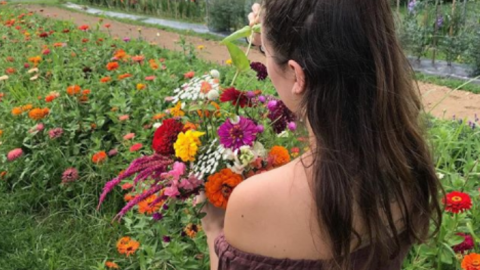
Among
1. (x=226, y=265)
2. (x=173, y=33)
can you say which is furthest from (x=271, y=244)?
(x=173, y=33)

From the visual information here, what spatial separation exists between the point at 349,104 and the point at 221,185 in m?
0.41

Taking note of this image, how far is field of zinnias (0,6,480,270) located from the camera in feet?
4.39

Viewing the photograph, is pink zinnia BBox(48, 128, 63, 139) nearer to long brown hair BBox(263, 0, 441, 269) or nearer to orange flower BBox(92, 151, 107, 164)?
orange flower BBox(92, 151, 107, 164)

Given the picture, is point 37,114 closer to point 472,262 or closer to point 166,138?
point 166,138

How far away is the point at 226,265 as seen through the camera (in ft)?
3.99

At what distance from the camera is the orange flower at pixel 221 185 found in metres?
1.26

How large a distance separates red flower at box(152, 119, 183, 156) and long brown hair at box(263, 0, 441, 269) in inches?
15.6

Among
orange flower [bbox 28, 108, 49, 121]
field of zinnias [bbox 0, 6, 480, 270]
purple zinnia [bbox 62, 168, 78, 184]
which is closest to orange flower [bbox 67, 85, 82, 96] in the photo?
field of zinnias [bbox 0, 6, 480, 270]

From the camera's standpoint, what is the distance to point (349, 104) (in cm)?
102

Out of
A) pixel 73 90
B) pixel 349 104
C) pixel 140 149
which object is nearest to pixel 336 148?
pixel 349 104

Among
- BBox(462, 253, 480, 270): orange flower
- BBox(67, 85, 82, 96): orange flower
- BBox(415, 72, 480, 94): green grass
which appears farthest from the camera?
BBox(415, 72, 480, 94): green grass

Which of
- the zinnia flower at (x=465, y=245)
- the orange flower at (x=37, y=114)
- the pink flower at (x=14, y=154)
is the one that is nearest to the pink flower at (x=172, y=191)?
the zinnia flower at (x=465, y=245)

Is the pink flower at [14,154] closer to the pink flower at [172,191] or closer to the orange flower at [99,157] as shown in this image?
the orange flower at [99,157]

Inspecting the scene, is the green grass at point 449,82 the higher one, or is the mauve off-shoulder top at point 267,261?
the mauve off-shoulder top at point 267,261
